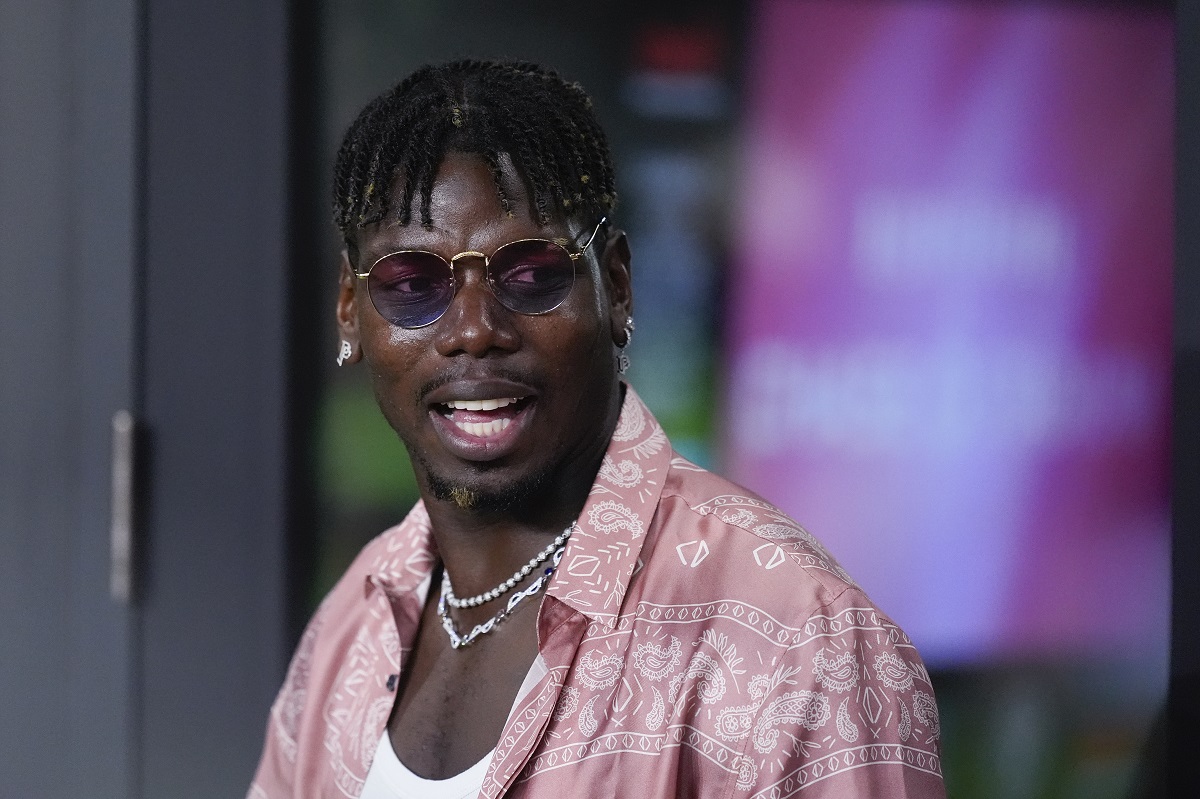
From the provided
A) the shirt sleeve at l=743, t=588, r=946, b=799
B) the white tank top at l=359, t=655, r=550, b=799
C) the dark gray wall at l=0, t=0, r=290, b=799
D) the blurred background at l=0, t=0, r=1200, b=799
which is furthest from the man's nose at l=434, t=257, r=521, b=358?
the dark gray wall at l=0, t=0, r=290, b=799

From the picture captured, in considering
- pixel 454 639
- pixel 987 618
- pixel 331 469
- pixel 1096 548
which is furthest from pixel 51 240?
pixel 1096 548

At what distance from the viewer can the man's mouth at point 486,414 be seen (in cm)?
156

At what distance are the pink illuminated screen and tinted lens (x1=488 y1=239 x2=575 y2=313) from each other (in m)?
1.35

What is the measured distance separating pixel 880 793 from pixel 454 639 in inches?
27.7

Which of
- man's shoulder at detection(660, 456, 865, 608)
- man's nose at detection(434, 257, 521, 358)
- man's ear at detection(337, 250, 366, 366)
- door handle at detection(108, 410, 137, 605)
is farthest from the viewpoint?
door handle at detection(108, 410, 137, 605)

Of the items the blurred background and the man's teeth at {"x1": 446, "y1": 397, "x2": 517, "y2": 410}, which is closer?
the man's teeth at {"x1": 446, "y1": 397, "x2": 517, "y2": 410}

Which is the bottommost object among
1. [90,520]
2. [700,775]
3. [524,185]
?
[90,520]

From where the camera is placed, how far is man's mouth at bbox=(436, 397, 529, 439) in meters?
1.56

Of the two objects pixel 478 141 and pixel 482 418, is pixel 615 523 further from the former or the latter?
pixel 478 141

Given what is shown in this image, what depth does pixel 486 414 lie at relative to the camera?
157 cm

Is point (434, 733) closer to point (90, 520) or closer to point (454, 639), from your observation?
point (454, 639)

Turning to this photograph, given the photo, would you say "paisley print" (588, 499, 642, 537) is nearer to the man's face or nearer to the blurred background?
the man's face

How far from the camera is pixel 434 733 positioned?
165 centimetres

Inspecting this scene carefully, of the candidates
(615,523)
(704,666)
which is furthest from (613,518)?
(704,666)
